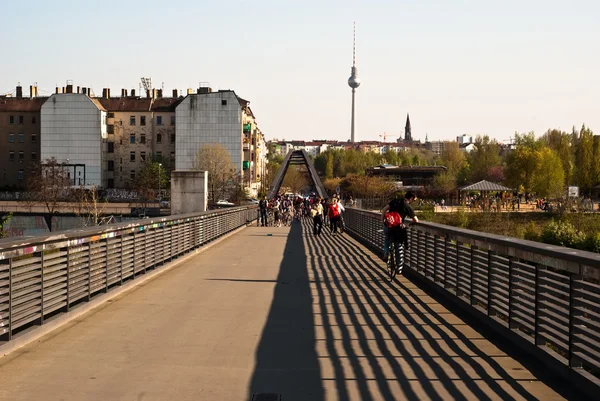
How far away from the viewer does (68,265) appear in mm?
9820

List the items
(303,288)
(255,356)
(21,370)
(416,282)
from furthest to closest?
(416,282)
(303,288)
(255,356)
(21,370)

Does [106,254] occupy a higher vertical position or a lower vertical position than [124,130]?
lower

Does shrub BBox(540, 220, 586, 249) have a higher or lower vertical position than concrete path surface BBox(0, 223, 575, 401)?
lower

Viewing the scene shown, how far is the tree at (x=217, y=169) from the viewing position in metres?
90.2

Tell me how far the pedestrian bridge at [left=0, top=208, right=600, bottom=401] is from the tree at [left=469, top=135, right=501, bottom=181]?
12436cm

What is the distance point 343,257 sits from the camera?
21.1 metres

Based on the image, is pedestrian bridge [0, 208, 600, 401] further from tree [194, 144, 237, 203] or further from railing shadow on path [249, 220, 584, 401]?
tree [194, 144, 237, 203]

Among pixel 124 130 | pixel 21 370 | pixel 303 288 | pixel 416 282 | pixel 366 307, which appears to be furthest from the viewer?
pixel 124 130

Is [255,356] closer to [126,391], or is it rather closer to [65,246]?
[126,391]

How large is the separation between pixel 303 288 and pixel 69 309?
482 centimetres

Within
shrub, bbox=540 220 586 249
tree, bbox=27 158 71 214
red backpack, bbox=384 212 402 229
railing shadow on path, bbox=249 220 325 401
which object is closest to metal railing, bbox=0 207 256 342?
railing shadow on path, bbox=249 220 325 401

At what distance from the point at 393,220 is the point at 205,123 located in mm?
88931

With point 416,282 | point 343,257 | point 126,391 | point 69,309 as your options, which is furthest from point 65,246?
point 343,257

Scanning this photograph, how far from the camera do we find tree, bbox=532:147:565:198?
102375 millimetres
